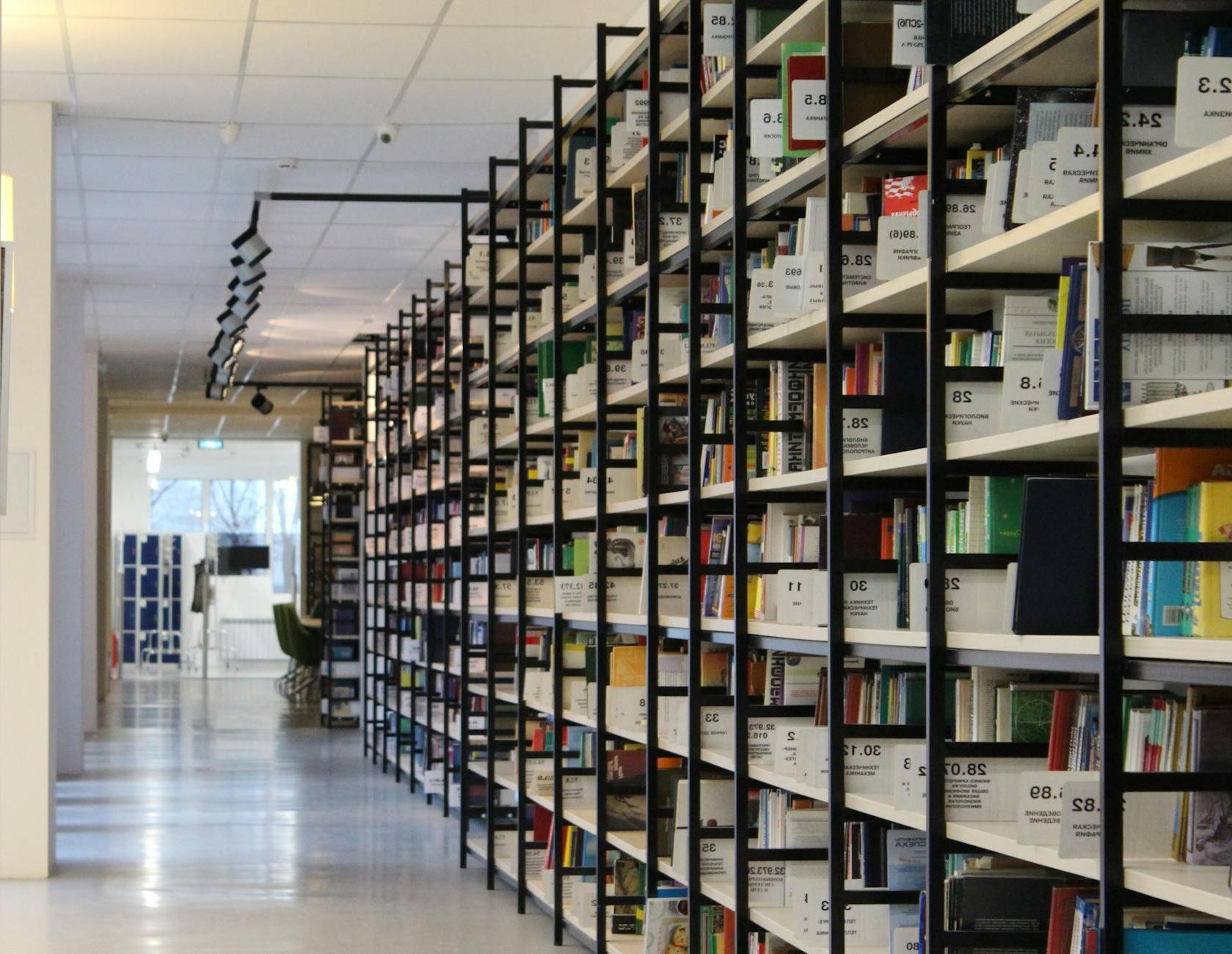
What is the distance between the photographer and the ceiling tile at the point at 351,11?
6.31 metres

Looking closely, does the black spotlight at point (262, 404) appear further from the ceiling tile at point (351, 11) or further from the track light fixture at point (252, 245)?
the ceiling tile at point (351, 11)

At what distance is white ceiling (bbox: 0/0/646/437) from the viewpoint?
6539 millimetres

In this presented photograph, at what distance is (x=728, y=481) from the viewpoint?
4660 mm

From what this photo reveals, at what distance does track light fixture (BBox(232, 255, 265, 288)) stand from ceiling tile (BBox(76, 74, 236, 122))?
1.74 m

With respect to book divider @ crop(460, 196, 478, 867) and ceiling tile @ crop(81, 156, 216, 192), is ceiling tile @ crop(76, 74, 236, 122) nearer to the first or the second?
ceiling tile @ crop(81, 156, 216, 192)

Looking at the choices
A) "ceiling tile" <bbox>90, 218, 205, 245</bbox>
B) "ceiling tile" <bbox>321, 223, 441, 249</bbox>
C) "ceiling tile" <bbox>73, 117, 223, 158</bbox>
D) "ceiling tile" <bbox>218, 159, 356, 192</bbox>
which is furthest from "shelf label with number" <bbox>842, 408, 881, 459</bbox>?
"ceiling tile" <bbox>90, 218, 205, 245</bbox>

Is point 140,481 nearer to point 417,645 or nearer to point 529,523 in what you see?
point 417,645

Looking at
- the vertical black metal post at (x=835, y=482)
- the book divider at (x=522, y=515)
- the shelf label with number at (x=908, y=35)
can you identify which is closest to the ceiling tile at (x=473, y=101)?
the book divider at (x=522, y=515)

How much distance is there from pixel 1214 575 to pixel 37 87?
6149 mm

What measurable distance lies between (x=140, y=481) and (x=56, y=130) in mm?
20424

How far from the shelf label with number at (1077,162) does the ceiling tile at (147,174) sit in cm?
655

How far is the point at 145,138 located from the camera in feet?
27.1

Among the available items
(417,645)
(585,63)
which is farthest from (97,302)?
(585,63)

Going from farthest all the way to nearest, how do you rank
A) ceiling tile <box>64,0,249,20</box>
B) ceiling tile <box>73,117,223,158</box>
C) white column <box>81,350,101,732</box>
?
white column <box>81,350,101,732</box> < ceiling tile <box>73,117,223,158</box> < ceiling tile <box>64,0,249,20</box>
